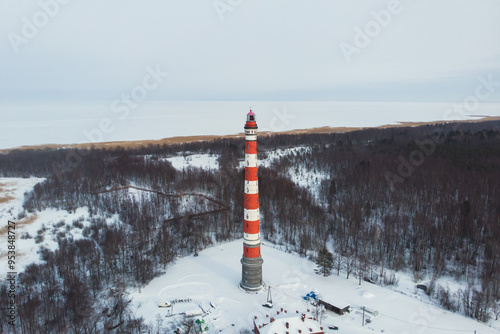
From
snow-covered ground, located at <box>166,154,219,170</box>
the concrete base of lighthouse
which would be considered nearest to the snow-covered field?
the concrete base of lighthouse

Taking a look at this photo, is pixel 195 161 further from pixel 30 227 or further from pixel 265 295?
pixel 265 295

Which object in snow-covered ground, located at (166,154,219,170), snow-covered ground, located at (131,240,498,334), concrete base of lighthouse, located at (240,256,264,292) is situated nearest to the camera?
snow-covered ground, located at (131,240,498,334)

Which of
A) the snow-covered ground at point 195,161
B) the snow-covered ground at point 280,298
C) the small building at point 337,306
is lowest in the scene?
the snow-covered ground at point 280,298

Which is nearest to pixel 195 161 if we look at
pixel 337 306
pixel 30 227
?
pixel 30 227

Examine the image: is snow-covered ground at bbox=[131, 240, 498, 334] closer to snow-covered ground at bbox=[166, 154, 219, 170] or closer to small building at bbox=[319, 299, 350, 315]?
small building at bbox=[319, 299, 350, 315]

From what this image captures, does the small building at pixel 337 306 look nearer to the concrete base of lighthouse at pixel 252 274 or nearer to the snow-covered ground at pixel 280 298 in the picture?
the snow-covered ground at pixel 280 298

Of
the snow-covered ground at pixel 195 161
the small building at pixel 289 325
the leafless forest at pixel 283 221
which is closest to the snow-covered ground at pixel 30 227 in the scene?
the leafless forest at pixel 283 221
